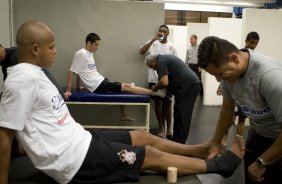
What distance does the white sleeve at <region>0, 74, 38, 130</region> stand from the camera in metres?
1.35

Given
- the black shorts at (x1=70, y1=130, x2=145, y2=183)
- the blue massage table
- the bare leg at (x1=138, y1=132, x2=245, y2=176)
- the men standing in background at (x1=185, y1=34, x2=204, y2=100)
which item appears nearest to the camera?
the black shorts at (x1=70, y1=130, x2=145, y2=183)

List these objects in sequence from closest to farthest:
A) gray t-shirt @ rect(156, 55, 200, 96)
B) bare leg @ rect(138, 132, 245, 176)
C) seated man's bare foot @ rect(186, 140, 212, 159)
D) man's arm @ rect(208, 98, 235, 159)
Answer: bare leg @ rect(138, 132, 245, 176) < man's arm @ rect(208, 98, 235, 159) < seated man's bare foot @ rect(186, 140, 212, 159) < gray t-shirt @ rect(156, 55, 200, 96)

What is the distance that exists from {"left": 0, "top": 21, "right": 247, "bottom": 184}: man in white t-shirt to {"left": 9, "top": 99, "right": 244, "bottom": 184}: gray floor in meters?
0.05

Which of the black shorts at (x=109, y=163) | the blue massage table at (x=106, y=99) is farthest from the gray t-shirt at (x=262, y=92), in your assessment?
the blue massage table at (x=106, y=99)

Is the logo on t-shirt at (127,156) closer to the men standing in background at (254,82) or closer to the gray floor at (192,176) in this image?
the gray floor at (192,176)

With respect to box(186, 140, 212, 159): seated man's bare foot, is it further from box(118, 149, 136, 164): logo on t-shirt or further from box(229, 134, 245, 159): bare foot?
box(118, 149, 136, 164): logo on t-shirt

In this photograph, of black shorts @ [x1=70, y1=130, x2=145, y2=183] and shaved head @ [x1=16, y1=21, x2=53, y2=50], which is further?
black shorts @ [x1=70, y1=130, x2=145, y2=183]

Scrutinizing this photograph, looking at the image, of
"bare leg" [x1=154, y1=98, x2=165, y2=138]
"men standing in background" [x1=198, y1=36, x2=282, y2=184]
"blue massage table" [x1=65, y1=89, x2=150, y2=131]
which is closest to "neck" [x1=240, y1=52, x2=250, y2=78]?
"men standing in background" [x1=198, y1=36, x2=282, y2=184]

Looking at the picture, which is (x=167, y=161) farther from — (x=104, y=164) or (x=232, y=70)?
(x=232, y=70)

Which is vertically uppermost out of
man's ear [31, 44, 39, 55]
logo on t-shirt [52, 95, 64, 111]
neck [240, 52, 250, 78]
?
man's ear [31, 44, 39, 55]

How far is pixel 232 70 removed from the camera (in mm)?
1449

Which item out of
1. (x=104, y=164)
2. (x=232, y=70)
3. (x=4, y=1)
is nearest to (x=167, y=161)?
(x=104, y=164)

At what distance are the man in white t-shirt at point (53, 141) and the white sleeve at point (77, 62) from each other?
2385 mm

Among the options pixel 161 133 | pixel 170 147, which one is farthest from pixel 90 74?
pixel 170 147
